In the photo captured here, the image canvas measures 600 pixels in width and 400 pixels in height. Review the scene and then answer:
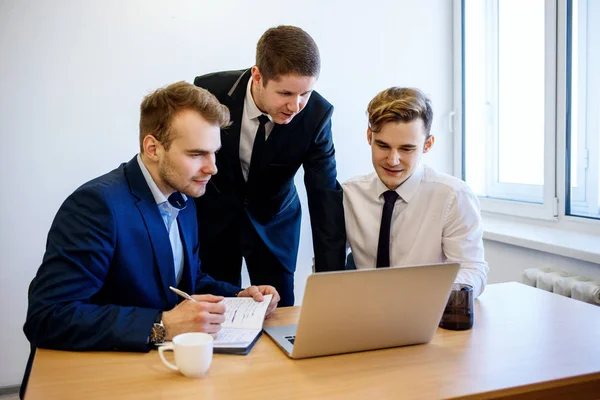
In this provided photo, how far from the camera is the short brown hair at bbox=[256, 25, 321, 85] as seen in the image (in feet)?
5.74

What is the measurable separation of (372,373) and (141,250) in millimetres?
640

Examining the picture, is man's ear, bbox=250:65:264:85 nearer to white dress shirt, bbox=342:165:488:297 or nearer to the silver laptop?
white dress shirt, bbox=342:165:488:297

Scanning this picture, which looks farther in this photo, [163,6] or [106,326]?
[163,6]

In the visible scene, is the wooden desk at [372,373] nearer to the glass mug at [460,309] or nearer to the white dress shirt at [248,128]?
the glass mug at [460,309]

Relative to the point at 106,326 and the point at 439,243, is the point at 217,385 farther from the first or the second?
the point at 439,243

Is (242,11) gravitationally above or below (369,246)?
above

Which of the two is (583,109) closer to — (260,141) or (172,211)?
(260,141)

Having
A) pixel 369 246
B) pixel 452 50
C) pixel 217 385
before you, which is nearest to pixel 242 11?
pixel 452 50

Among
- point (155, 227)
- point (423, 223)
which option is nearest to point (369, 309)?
point (155, 227)

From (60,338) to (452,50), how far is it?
111 inches

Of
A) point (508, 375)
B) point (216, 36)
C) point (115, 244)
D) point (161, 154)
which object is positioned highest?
point (216, 36)

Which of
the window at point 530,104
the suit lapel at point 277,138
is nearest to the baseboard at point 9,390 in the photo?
the suit lapel at point 277,138

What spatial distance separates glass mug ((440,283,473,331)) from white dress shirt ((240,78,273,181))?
3.21 feet

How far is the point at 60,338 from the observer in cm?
116
